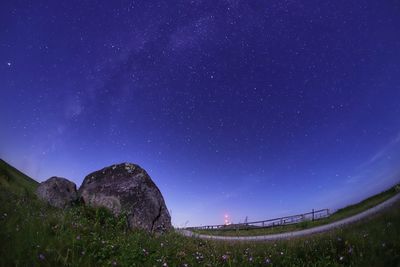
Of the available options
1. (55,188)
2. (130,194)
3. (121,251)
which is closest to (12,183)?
(55,188)

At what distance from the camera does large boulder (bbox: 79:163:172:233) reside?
476 inches

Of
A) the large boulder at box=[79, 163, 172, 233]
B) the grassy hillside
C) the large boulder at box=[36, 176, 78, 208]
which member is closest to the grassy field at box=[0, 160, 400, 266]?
the large boulder at box=[79, 163, 172, 233]

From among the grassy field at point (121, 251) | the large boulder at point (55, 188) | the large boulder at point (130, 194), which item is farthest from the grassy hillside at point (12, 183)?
the grassy field at point (121, 251)

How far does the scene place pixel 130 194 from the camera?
1260cm

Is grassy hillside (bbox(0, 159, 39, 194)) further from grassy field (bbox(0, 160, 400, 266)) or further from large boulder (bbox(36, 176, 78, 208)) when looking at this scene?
grassy field (bbox(0, 160, 400, 266))

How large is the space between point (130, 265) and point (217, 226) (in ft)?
168

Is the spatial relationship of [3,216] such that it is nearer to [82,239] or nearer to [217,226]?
[82,239]

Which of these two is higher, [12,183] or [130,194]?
[12,183]

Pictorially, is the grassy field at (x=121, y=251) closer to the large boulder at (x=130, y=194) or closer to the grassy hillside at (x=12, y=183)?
the large boulder at (x=130, y=194)

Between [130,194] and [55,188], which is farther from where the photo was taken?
[55,188]

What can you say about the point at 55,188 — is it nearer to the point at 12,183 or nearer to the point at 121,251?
the point at 12,183

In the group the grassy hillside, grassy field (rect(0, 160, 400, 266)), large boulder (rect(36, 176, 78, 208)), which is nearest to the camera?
grassy field (rect(0, 160, 400, 266))

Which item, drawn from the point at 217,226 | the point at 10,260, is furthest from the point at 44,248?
the point at 217,226

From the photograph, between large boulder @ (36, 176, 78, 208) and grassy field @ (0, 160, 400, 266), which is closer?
grassy field @ (0, 160, 400, 266)
